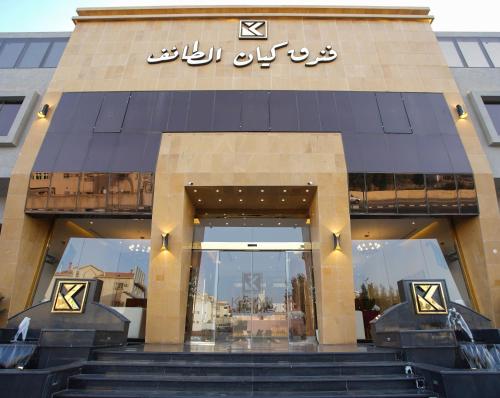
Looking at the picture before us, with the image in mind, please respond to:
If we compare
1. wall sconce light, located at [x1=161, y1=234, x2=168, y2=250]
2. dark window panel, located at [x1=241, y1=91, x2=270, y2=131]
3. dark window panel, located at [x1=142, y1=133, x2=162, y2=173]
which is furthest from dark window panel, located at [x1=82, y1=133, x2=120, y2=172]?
dark window panel, located at [x1=241, y1=91, x2=270, y2=131]

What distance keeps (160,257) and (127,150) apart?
16.2 feet

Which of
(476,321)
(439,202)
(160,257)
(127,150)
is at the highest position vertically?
(127,150)

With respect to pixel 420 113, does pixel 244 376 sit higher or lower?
lower

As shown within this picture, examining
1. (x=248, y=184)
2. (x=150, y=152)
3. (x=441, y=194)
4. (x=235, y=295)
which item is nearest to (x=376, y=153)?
(x=441, y=194)

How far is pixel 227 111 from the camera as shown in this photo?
14219 millimetres

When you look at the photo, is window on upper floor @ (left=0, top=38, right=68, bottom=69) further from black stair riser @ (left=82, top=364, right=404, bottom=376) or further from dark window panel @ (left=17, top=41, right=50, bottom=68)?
black stair riser @ (left=82, top=364, right=404, bottom=376)

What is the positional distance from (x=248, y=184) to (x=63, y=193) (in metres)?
7.61

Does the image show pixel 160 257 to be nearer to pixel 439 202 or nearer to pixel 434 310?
pixel 434 310

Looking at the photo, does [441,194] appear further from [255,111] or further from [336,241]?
[255,111]

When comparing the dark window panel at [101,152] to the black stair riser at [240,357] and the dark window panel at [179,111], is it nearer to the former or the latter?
the dark window panel at [179,111]

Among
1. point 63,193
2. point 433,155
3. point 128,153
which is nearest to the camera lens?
point 63,193

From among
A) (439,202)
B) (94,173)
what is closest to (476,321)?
(439,202)

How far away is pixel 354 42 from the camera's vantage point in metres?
16.3

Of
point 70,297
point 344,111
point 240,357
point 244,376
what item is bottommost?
point 244,376
